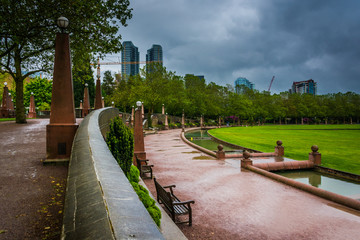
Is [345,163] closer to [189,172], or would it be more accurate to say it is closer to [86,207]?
[189,172]

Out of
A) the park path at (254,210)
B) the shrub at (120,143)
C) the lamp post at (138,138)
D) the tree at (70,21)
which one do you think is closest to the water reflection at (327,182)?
the park path at (254,210)

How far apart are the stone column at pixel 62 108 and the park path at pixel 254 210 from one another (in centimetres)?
390

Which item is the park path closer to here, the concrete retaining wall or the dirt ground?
the dirt ground

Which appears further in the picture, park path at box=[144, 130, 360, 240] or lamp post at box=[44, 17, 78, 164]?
lamp post at box=[44, 17, 78, 164]

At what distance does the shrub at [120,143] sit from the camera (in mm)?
7441

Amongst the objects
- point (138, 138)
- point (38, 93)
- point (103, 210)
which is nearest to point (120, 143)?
point (138, 138)

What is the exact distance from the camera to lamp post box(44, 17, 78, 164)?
19.6 ft

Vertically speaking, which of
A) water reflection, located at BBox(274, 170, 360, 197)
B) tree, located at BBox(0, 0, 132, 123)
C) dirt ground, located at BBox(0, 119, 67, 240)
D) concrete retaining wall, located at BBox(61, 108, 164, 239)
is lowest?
water reflection, located at BBox(274, 170, 360, 197)

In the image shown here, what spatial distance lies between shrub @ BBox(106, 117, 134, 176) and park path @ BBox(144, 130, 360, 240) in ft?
8.21

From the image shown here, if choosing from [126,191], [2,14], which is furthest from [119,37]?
[126,191]

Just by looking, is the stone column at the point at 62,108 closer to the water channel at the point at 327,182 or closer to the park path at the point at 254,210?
the park path at the point at 254,210

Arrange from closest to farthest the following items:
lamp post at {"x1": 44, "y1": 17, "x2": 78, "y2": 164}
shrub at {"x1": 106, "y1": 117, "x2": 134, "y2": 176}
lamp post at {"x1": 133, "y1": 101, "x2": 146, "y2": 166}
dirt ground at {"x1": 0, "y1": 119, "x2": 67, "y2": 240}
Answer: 1. dirt ground at {"x1": 0, "y1": 119, "x2": 67, "y2": 240}
2. lamp post at {"x1": 44, "y1": 17, "x2": 78, "y2": 164}
3. shrub at {"x1": 106, "y1": 117, "x2": 134, "y2": 176}
4. lamp post at {"x1": 133, "y1": 101, "x2": 146, "y2": 166}

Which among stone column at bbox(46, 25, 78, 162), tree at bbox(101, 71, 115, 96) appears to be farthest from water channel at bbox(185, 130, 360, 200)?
tree at bbox(101, 71, 115, 96)

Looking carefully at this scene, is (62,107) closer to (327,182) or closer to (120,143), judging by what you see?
(120,143)
